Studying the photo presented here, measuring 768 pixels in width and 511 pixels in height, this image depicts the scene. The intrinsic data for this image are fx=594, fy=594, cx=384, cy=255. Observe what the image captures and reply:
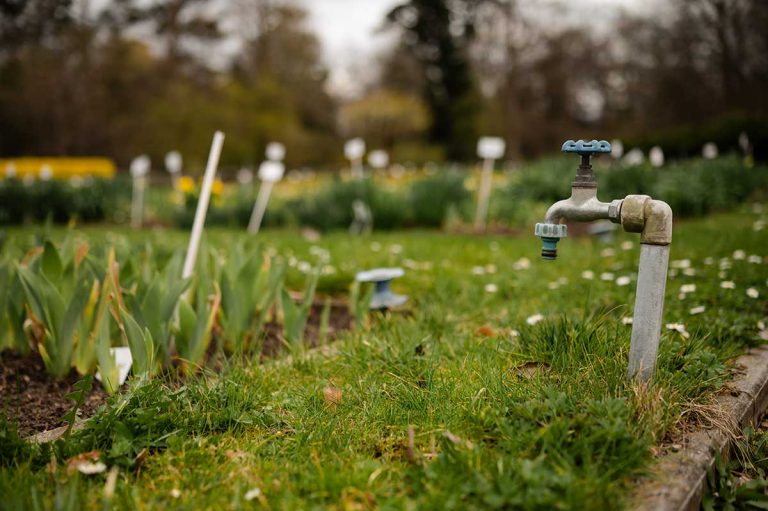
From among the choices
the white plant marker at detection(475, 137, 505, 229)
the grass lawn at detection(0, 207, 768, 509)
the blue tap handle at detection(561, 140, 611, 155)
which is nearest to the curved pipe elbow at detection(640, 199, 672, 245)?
the blue tap handle at detection(561, 140, 611, 155)

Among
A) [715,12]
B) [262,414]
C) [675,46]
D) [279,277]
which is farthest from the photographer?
[675,46]

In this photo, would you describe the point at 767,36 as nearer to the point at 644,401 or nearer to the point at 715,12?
the point at 715,12

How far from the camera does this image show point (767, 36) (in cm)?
1653

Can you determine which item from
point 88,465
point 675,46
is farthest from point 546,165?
point 675,46

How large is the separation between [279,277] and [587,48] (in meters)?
26.7

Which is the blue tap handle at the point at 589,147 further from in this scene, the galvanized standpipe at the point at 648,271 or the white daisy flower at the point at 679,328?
the white daisy flower at the point at 679,328

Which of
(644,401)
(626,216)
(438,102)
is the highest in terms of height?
(438,102)

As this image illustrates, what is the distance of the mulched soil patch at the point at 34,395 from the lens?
79.0 inches

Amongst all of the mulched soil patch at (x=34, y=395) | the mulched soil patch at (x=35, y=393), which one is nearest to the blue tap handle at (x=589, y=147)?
the mulched soil patch at (x=35, y=393)

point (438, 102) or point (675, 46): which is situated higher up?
point (675, 46)

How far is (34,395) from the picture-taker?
224cm

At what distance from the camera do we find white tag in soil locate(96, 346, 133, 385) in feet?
7.17

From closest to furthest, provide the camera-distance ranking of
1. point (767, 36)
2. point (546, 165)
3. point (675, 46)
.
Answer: point (546, 165) < point (767, 36) < point (675, 46)

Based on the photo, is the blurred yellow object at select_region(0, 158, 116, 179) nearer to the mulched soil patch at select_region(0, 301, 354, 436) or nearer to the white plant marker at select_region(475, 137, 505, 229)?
the white plant marker at select_region(475, 137, 505, 229)
